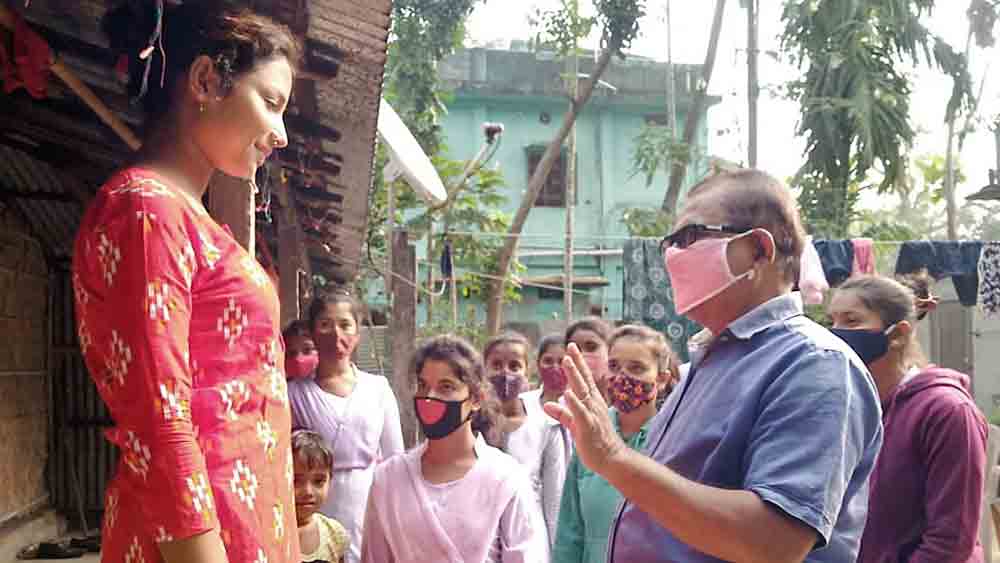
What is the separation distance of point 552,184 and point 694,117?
4.81m

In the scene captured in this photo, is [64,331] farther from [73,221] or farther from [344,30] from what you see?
[344,30]

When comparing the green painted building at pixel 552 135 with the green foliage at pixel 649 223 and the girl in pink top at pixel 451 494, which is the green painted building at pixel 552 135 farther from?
the girl in pink top at pixel 451 494

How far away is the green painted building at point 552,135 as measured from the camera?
886 inches

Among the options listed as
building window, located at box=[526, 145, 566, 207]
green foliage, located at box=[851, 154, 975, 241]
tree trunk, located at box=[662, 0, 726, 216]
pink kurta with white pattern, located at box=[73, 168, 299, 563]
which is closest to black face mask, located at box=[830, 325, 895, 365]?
pink kurta with white pattern, located at box=[73, 168, 299, 563]

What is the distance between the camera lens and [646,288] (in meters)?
11.0

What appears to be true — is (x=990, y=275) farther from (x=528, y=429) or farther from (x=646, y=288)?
(x=528, y=429)

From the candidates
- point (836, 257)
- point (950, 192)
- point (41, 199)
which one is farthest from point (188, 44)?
point (950, 192)

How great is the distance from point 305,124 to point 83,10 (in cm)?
130

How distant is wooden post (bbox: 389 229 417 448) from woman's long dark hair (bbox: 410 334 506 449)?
15.6 ft

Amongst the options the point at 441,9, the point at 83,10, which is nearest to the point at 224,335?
the point at 83,10

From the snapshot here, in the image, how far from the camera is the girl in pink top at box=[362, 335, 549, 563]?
12.4 feet

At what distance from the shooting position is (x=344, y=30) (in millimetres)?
3822

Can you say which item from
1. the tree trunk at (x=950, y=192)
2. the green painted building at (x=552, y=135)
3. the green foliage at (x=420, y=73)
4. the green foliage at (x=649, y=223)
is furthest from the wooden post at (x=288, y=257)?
the tree trunk at (x=950, y=192)

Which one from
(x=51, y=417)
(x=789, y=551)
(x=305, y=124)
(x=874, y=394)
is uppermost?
(x=305, y=124)
